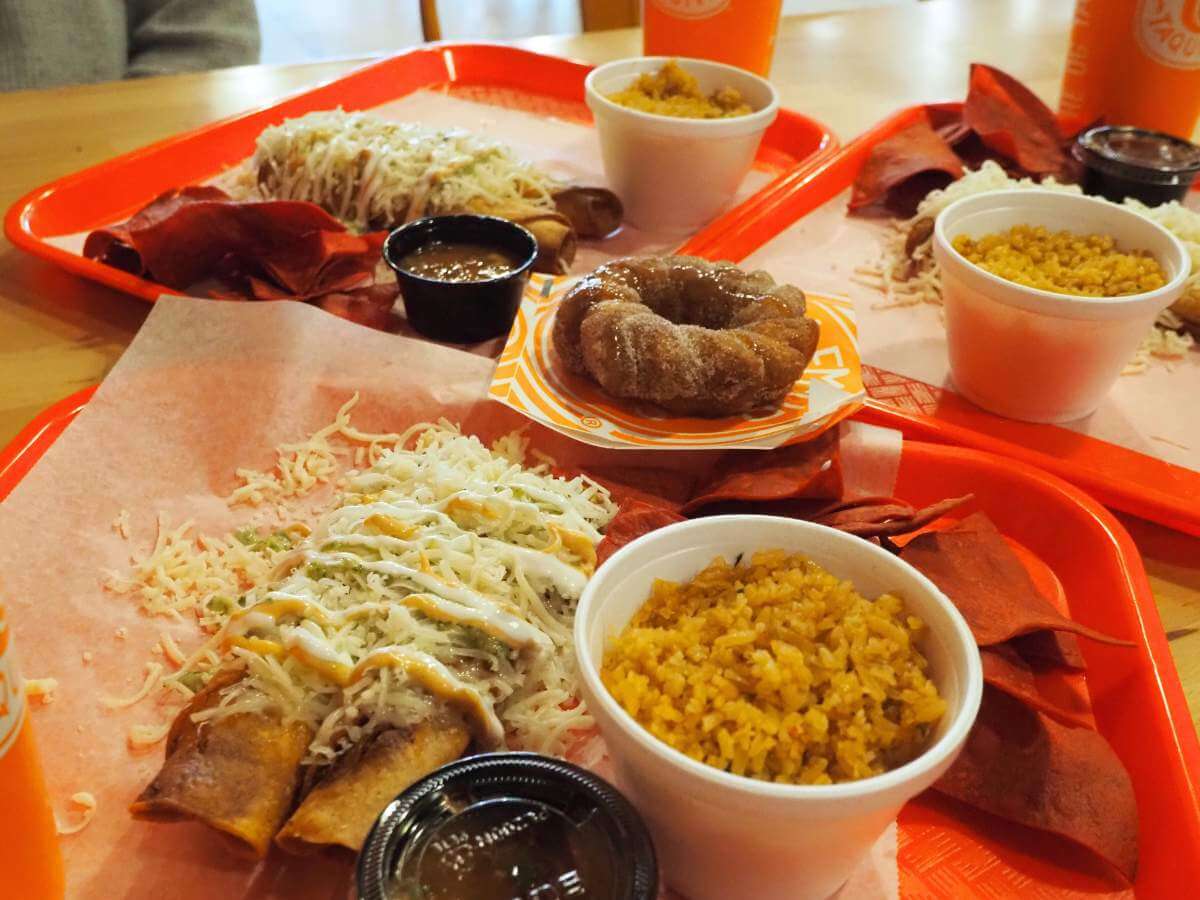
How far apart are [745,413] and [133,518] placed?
1.09 metres

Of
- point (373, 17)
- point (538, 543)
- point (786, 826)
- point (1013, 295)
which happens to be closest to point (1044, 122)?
point (1013, 295)

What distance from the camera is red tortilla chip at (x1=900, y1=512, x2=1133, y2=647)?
1.47 m

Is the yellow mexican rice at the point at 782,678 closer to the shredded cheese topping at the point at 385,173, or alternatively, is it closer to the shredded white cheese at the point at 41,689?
the shredded white cheese at the point at 41,689

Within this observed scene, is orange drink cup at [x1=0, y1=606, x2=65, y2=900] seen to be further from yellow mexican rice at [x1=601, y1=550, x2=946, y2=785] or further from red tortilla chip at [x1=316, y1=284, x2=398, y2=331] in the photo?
red tortilla chip at [x1=316, y1=284, x2=398, y2=331]

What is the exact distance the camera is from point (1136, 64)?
3137 millimetres

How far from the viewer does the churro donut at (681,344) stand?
1.88 m

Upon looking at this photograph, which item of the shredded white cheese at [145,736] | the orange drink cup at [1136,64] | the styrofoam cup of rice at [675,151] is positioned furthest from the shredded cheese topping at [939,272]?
the shredded white cheese at [145,736]

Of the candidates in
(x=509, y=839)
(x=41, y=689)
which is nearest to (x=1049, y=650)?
(x=509, y=839)

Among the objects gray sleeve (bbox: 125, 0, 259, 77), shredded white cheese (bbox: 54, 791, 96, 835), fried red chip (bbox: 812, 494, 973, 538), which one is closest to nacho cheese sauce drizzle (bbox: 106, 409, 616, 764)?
shredded white cheese (bbox: 54, 791, 96, 835)

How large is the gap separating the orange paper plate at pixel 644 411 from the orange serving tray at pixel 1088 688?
18 centimetres

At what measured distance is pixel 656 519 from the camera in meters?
1.62

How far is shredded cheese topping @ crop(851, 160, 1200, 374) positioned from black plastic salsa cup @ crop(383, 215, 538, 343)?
885 mm

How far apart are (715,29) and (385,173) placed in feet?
4.06

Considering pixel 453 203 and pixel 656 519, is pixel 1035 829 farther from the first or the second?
pixel 453 203
